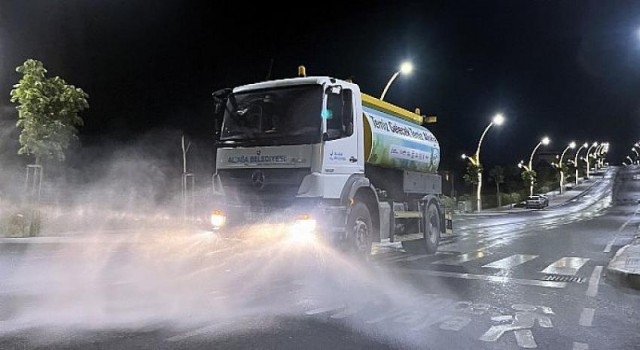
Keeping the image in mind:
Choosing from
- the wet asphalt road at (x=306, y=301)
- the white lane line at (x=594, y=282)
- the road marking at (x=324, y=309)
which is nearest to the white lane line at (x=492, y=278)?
the wet asphalt road at (x=306, y=301)

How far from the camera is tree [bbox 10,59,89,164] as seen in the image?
1898 centimetres

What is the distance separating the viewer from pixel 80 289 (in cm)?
875

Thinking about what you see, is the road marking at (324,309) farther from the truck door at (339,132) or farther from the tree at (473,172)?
the tree at (473,172)

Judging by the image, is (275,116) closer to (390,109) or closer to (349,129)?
(349,129)

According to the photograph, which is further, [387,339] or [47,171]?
[47,171]

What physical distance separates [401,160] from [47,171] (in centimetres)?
1638

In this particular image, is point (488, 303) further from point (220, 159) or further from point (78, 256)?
point (78, 256)

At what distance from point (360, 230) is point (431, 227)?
4.37m

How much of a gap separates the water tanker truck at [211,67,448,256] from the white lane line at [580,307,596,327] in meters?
3.76

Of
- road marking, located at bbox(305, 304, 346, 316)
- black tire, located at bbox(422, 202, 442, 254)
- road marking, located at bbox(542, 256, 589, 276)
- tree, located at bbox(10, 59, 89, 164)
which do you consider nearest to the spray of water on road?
road marking, located at bbox(305, 304, 346, 316)

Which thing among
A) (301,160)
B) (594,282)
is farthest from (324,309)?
(594,282)

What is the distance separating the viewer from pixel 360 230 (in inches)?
404

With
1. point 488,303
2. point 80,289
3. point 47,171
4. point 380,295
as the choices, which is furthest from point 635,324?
point 47,171

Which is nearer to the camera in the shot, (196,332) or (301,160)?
(196,332)
